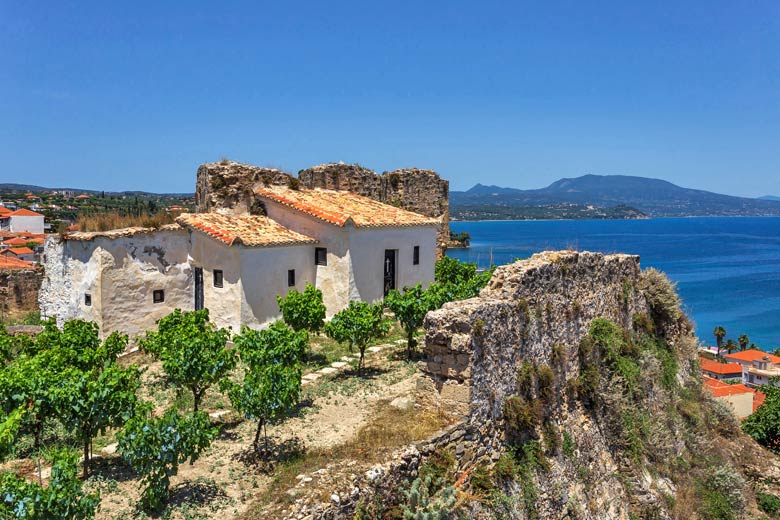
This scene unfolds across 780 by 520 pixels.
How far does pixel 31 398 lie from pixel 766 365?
63468mm

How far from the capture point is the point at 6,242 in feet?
199

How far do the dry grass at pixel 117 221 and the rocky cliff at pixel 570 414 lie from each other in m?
12.2

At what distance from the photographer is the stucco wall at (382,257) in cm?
2009

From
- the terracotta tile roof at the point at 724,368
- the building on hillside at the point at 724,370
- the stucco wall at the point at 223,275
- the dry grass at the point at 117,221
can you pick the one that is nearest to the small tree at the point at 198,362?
the stucco wall at the point at 223,275

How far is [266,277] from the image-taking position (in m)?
18.6

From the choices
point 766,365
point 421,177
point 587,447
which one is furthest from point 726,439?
point 766,365

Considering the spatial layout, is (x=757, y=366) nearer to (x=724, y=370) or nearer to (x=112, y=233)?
(x=724, y=370)

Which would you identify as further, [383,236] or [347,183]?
[347,183]

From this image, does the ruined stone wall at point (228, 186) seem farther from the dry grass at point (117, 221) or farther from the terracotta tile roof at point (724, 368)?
the terracotta tile roof at point (724, 368)

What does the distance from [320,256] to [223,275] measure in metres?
3.68

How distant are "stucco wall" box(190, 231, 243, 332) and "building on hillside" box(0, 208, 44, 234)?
75396 mm

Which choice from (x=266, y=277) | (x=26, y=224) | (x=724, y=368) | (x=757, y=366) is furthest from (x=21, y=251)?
(x=757, y=366)

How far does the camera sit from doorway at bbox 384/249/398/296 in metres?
21.5

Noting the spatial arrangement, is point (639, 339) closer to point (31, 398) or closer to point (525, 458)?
point (525, 458)
